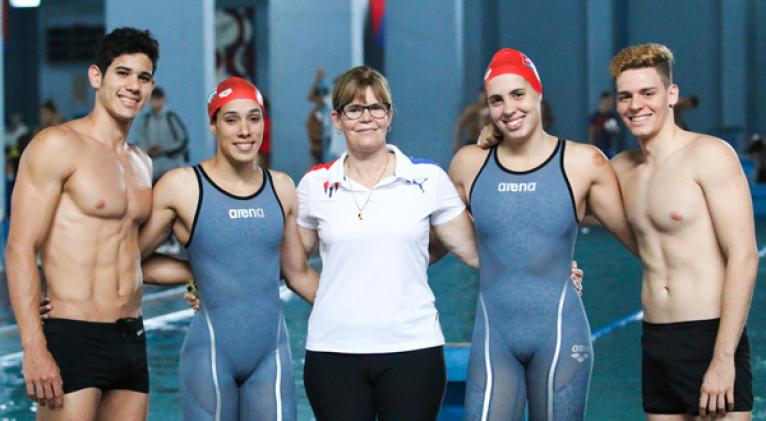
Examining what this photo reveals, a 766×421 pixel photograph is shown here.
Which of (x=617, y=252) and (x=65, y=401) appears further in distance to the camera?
(x=617, y=252)

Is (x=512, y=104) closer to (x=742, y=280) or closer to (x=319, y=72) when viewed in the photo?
(x=742, y=280)

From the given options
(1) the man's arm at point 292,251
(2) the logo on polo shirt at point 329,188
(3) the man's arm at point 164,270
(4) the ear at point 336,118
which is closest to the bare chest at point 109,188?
(3) the man's arm at point 164,270

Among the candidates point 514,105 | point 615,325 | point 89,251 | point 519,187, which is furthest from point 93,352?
point 615,325

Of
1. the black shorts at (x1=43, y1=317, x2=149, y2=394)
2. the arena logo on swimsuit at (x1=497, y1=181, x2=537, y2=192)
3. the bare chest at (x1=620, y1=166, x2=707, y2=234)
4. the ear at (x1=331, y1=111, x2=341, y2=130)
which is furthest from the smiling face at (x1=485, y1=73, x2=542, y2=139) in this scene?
the black shorts at (x1=43, y1=317, x2=149, y2=394)

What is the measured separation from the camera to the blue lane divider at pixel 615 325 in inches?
363

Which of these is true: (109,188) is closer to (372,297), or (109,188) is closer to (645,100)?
(372,297)

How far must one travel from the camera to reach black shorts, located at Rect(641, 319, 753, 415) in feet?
14.2

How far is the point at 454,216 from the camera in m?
4.51

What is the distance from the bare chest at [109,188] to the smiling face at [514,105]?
1.41m

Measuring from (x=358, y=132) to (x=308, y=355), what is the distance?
0.86 meters

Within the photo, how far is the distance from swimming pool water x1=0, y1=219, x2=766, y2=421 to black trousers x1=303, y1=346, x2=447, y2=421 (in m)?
2.48

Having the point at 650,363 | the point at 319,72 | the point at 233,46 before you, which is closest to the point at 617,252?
the point at 319,72

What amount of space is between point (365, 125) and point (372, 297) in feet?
2.08

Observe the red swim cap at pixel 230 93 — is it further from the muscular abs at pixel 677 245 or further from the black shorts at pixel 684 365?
the black shorts at pixel 684 365
